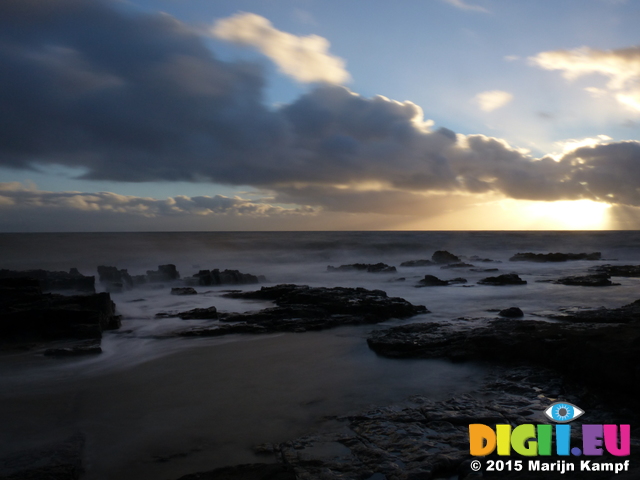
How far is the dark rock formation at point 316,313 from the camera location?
1039cm

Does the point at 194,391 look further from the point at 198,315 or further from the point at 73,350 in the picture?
the point at 198,315

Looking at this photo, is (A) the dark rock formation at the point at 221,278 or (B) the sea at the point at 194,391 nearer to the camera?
(B) the sea at the point at 194,391

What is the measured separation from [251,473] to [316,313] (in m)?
8.02

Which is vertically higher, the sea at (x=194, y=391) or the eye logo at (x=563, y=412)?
the eye logo at (x=563, y=412)

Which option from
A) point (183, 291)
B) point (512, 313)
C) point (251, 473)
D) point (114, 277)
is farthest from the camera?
point (114, 277)

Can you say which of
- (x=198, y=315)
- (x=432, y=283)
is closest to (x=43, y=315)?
(x=198, y=315)

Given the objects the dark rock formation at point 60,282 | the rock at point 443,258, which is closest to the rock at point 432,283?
the rock at point 443,258

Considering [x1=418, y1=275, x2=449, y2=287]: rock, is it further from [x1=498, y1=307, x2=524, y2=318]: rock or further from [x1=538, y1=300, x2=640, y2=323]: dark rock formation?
[x1=538, y1=300, x2=640, y2=323]: dark rock formation

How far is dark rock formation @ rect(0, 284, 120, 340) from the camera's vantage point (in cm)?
941

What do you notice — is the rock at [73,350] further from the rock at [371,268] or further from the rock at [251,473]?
the rock at [371,268]

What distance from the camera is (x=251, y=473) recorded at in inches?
145

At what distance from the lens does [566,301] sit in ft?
47.7

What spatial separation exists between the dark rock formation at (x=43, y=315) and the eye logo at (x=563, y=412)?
9.22 meters

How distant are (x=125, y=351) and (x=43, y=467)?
16.1ft
